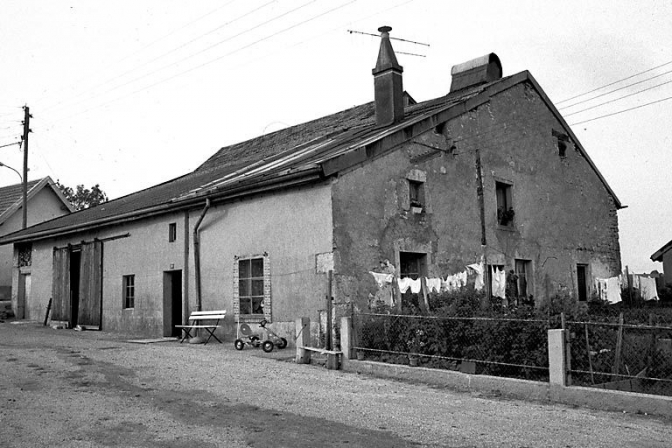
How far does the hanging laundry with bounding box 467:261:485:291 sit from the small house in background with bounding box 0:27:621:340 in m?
0.06

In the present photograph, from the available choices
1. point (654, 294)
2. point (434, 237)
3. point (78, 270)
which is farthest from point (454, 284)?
point (78, 270)

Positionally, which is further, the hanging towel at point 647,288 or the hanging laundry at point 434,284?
the hanging towel at point 647,288

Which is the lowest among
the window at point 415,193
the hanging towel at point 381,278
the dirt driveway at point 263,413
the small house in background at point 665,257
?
the dirt driveway at point 263,413

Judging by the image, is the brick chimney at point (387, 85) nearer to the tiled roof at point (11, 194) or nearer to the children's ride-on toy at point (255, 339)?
the children's ride-on toy at point (255, 339)

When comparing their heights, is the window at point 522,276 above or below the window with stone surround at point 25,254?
below

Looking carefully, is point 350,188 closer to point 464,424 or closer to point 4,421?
point 464,424

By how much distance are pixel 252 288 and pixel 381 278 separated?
3168 millimetres

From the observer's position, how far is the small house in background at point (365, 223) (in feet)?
46.5

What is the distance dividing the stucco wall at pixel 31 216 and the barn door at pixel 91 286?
1364 centimetres

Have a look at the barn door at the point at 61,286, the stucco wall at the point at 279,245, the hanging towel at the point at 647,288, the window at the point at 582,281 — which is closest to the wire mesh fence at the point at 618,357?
the stucco wall at the point at 279,245

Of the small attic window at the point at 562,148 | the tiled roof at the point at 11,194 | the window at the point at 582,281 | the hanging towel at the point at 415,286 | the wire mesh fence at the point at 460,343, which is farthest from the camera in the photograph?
the tiled roof at the point at 11,194

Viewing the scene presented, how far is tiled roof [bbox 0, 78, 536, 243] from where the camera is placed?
1562cm

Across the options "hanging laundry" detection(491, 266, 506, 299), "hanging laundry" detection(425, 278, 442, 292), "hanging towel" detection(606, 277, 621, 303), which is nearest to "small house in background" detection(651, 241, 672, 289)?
"hanging towel" detection(606, 277, 621, 303)

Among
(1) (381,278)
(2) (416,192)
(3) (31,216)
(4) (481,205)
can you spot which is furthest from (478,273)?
(3) (31,216)
